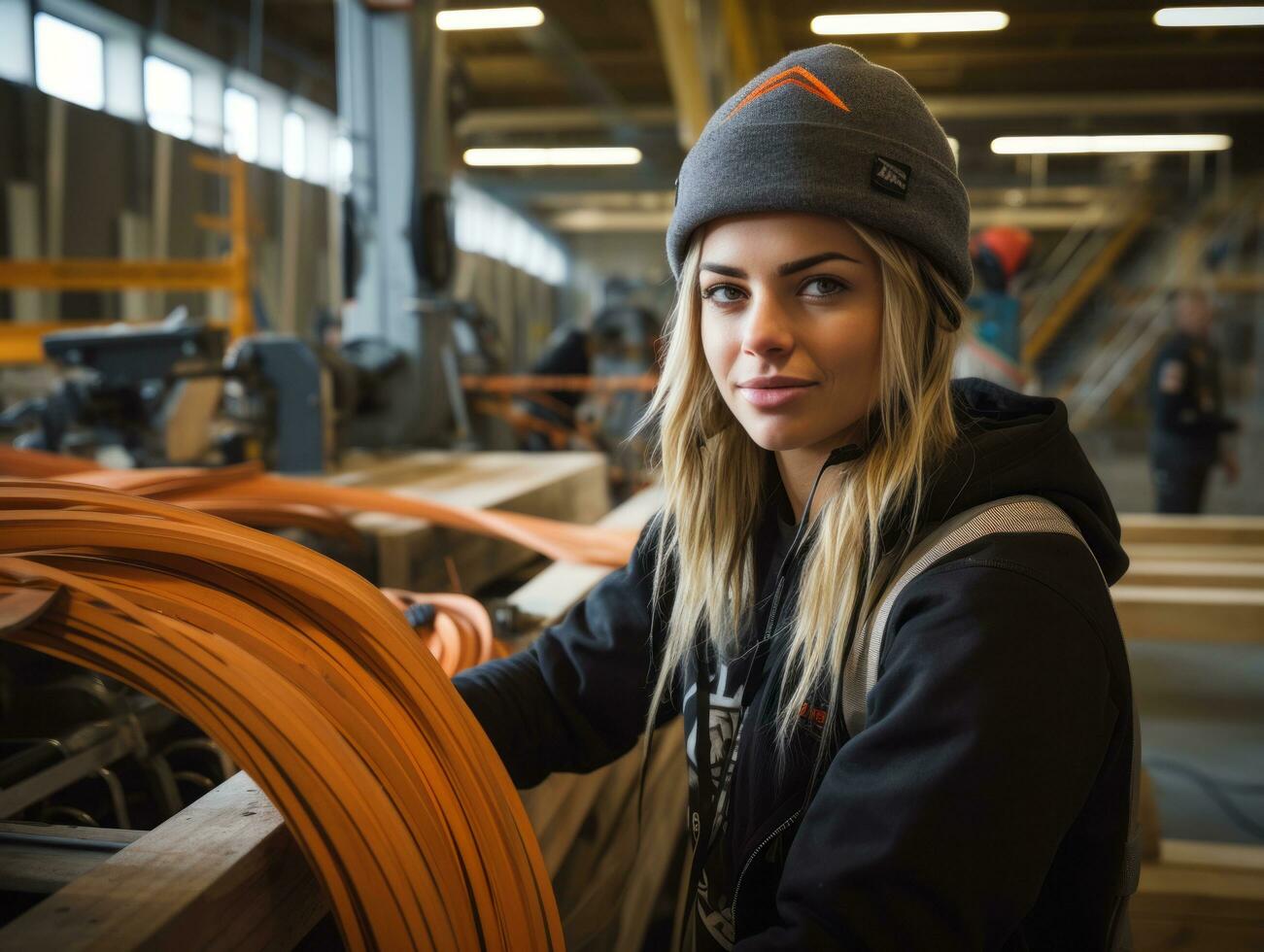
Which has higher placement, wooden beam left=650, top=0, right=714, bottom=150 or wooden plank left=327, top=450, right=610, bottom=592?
wooden beam left=650, top=0, right=714, bottom=150

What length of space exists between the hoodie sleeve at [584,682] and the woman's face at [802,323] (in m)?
0.41

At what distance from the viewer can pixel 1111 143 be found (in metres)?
14.9

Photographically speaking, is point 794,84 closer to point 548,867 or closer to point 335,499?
point 548,867

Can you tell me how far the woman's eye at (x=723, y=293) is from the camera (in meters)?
1.20

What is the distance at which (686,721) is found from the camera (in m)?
1.37

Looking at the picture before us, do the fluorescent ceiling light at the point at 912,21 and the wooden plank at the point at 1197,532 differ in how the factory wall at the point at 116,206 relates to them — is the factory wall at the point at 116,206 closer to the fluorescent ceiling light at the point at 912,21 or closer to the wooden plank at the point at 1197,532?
the fluorescent ceiling light at the point at 912,21

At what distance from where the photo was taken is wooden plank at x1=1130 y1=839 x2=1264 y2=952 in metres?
2.09

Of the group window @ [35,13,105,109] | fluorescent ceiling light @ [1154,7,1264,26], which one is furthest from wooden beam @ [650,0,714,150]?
window @ [35,13,105,109]

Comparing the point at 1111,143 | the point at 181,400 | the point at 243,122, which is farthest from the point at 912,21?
the point at 181,400

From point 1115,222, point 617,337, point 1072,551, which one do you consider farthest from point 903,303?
point 1115,222

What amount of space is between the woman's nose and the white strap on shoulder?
0.26 m

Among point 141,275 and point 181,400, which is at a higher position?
point 141,275

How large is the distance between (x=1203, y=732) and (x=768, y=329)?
12.5 ft

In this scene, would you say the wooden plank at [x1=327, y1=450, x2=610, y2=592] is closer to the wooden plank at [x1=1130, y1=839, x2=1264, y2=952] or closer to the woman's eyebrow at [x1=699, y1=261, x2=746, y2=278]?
the woman's eyebrow at [x1=699, y1=261, x2=746, y2=278]
